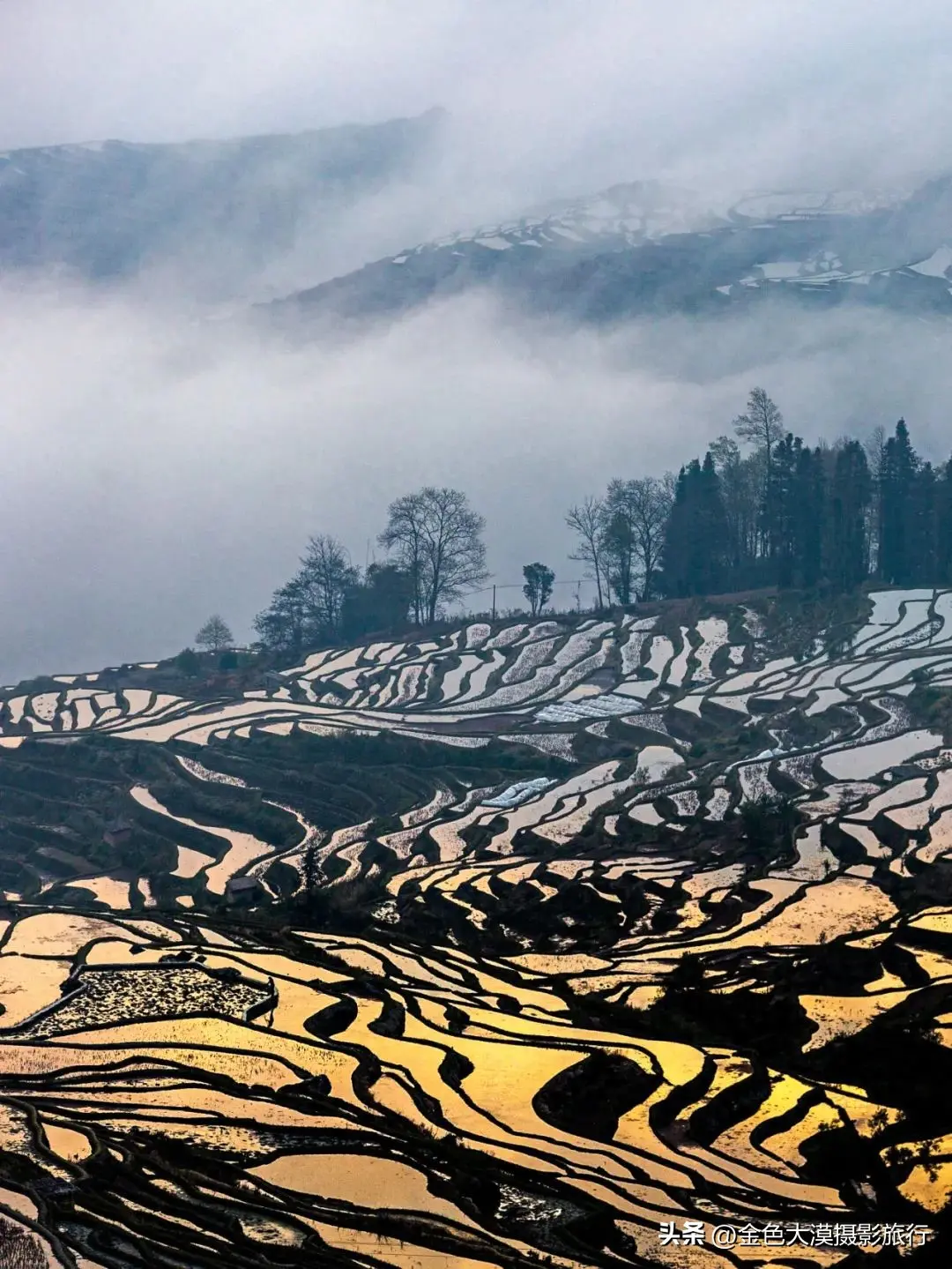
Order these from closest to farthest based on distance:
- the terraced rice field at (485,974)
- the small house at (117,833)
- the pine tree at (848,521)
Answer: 1. the terraced rice field at (485,974)
2. the small house at (117,833)
3. the pine tree at (848,521)

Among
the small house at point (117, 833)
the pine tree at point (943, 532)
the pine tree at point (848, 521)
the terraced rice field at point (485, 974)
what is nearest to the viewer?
the terraced rice field at point (485, 974)

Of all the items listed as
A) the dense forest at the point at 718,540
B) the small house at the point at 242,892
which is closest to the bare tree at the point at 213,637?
the dense forest at the point at 718,540

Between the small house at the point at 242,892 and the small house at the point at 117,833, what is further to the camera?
the small house at the point at 117,833

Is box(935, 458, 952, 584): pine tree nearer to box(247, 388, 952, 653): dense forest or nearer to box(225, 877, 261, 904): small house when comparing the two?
box(247, 388, 952, 653): dense forest

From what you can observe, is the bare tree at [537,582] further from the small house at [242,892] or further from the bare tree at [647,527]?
the small house at [242,892]

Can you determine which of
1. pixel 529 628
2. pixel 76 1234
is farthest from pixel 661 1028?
pixel 529 628

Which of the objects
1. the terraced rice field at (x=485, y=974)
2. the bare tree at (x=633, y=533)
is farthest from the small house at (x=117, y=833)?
the bare tree at (x=633, y=533)

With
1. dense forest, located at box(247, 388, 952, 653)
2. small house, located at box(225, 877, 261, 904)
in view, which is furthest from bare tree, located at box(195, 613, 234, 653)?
small house, located at box(225, 877, 261, 904)

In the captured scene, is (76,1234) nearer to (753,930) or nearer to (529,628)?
(753,930)

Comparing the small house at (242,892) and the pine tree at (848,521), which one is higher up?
the pine tree at (848,521)
